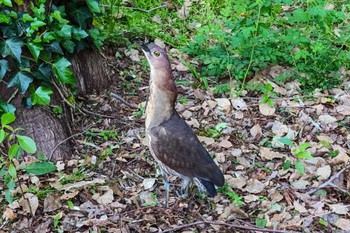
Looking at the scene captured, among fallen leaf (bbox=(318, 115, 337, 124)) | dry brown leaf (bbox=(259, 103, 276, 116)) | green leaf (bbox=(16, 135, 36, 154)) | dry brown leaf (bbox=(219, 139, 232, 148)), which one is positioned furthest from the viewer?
dry brown leaf (bbox=(259, 103, 276, 116))

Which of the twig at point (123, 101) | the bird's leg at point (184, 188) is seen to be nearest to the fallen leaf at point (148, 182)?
the bird's leg at point (184, 188)

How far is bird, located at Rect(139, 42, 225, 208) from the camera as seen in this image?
13.6ft

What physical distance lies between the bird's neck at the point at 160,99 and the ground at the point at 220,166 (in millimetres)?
616

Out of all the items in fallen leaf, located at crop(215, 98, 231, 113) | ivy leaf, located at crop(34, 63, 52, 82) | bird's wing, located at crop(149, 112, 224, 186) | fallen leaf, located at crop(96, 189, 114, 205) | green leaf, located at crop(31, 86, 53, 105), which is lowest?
fallen leaf, located at crop(215, 98, 231, 113)

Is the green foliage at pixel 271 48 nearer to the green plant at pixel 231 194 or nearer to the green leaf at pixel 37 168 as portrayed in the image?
the green plant at pixel 231 194

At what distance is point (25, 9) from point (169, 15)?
3067 mm

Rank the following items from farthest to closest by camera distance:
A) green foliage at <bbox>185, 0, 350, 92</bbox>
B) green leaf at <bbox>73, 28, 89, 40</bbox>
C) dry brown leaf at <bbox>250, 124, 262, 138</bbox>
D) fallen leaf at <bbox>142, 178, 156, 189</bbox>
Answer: green foliage at <bbox>185, 0, 350, 92</bbox>, dry brown leaf at <bbox>250, 124, 262, 138</bbox>, green leaf at <bbox>73, 28, 89, 40</bbox>, fallen leaf at <bbox>142, 178, 156, 189</bbox>

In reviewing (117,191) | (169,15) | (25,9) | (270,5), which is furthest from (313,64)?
(25,9)

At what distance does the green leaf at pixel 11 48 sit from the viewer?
4199 millimetres

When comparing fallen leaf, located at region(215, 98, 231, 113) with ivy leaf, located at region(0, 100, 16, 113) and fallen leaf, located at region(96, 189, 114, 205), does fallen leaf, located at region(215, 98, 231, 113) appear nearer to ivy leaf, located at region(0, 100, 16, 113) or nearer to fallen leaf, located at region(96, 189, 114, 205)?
fallen leaf, located at region(96, 189, 114, 205)

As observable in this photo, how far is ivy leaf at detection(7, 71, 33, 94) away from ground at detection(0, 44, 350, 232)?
64 centimetres

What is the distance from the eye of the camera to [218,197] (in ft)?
14.7

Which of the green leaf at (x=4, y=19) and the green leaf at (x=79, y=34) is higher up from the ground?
the green leaf at (x=4, y=19)

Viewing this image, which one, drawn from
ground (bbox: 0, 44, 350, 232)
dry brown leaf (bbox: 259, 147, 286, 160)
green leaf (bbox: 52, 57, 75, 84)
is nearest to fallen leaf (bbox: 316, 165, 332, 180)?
ground (bbox: 0, 44, 350, 232)
